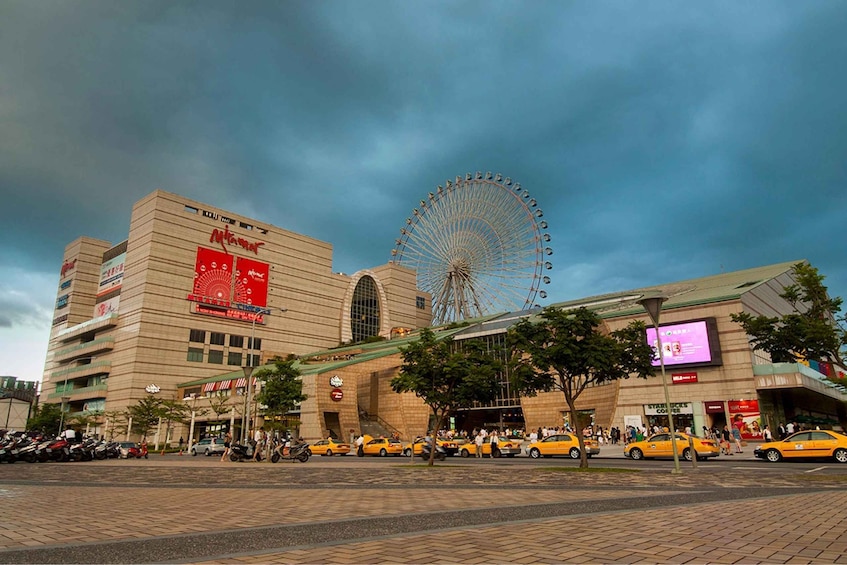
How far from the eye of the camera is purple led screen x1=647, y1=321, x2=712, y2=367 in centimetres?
5097

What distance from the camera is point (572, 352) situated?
76.7 feet

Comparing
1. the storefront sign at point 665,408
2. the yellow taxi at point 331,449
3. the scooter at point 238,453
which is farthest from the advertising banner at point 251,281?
the storefront sign at point 665,408

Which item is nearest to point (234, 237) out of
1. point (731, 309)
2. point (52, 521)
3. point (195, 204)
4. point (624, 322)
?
point (195, 204)

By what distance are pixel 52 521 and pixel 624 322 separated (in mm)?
54906

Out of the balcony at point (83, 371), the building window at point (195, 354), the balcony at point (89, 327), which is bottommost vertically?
the balcony at point (83, 371)

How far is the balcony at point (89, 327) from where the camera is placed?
8969 cm

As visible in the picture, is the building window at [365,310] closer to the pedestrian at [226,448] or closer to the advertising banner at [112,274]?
the advertising banner at [112,274]

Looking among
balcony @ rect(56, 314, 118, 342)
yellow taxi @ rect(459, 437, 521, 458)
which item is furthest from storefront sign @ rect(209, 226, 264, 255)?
yellow taxi @ rect(459, 437, 521, 458)

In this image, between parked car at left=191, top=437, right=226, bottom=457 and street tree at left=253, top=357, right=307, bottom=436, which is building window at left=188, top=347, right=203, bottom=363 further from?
street tree at left=253, top=357, right=307, bottom=436

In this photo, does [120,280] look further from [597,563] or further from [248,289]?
[597,563]

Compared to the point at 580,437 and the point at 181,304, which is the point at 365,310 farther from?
the point at 580,437

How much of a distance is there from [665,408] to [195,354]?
236ft

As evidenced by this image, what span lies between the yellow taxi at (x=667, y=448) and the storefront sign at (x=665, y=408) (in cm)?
2121

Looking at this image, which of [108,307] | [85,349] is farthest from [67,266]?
[85,349]
